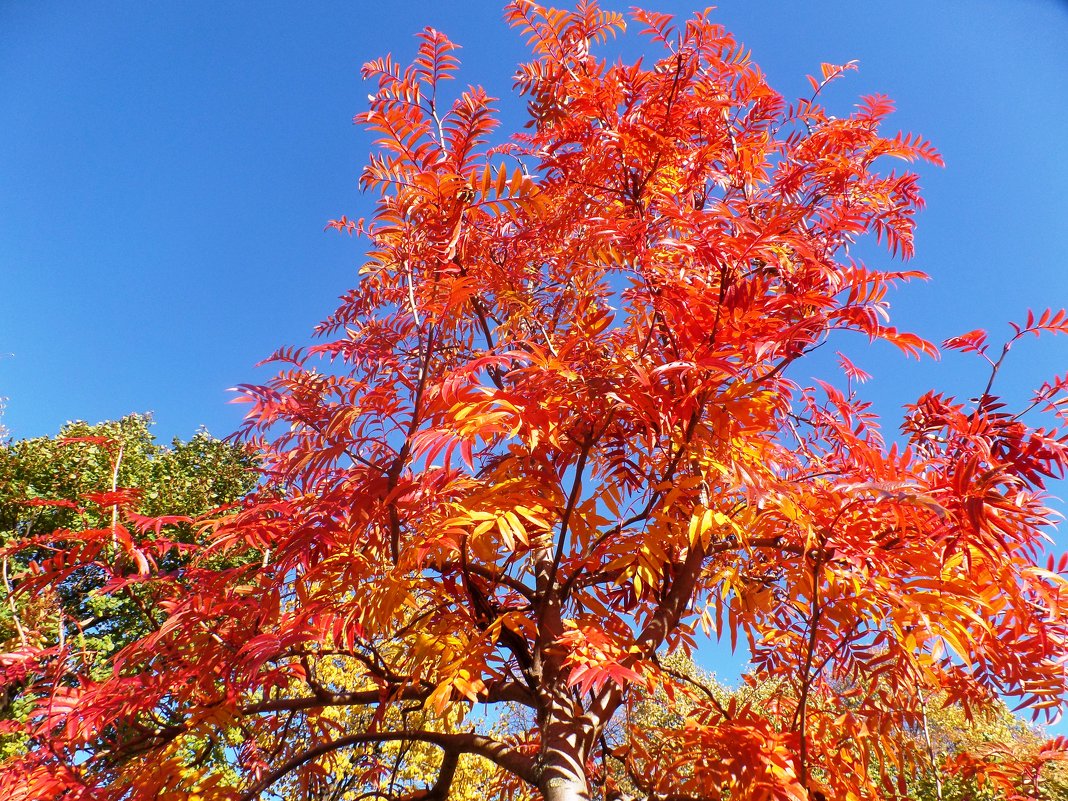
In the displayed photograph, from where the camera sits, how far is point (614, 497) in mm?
1912

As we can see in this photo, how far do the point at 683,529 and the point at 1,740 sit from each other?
934cm

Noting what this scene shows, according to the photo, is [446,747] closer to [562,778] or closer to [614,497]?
[562,778]

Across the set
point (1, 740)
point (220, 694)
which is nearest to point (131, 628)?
point (1, 740)

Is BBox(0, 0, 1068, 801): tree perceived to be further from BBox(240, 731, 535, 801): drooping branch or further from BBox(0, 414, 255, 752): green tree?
BBox(0, 414, 255, 752): green tree

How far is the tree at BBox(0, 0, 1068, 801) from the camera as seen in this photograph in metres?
1.58

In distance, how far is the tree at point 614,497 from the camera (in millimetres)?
1580

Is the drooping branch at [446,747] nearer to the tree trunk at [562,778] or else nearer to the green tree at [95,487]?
the tree trunk at [562,778]

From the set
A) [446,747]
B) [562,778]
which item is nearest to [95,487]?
[446,747]

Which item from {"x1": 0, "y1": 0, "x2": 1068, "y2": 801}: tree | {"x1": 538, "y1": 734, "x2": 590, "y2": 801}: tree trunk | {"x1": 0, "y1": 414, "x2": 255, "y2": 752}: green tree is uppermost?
{"x1": 0, "y1": 414, "x2": 255, "y2": 752}: green tree

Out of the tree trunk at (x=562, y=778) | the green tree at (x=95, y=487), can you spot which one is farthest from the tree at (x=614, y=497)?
the green tree at (x=95, y=487)

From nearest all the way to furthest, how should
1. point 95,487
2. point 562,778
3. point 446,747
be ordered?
point 562,778, point 446,747, point 95,487

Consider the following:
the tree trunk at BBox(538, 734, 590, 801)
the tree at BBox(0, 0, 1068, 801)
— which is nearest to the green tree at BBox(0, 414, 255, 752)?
the tree at BBox(0, 0, 1068, 801)

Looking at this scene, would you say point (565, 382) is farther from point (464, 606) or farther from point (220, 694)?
point (220, 694)

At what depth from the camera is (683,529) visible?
70.2 inches
